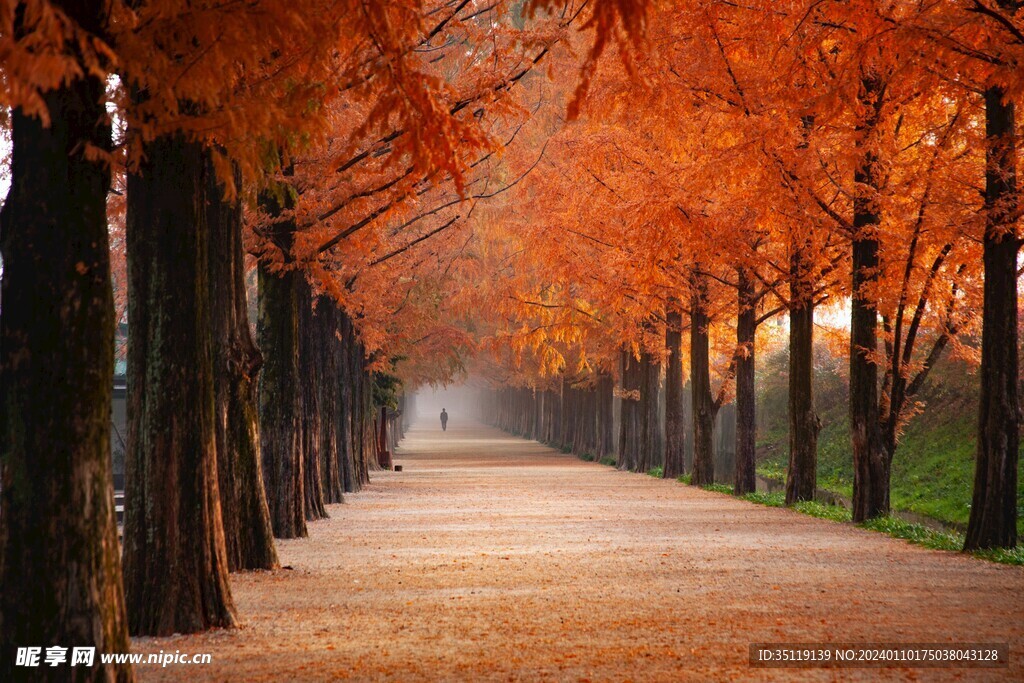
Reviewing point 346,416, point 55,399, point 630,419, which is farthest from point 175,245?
point 630,419

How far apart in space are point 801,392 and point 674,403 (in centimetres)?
1101

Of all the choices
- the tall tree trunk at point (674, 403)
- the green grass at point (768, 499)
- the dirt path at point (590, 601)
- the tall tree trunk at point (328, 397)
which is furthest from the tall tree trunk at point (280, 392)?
the tall tree trunk at point (674, 403)

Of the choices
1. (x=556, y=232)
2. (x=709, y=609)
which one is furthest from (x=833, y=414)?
(x=709, y=609)

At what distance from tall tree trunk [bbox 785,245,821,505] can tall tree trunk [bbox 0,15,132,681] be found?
16503mm

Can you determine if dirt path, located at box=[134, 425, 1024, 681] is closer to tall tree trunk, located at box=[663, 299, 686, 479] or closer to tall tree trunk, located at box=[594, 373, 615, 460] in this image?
tall tree trunk, located at box=[663, 299, 686, 479]

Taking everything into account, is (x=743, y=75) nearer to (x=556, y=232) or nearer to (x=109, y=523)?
A: (x=556, y=232)

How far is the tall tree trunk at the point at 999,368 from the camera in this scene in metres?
13.6

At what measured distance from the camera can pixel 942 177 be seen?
15469 millimetres

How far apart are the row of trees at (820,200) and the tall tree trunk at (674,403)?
10.1 feet

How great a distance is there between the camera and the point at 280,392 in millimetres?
16797

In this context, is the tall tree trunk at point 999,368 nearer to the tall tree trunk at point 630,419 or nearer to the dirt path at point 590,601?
the dirt path at point 590,601

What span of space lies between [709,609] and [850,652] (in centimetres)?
202

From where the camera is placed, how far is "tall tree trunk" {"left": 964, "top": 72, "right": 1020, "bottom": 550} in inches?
536

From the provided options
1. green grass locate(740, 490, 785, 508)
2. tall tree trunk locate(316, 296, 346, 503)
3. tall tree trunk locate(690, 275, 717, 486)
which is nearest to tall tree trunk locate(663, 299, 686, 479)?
tall tree trunk locate(690, 275, 717, 486)
